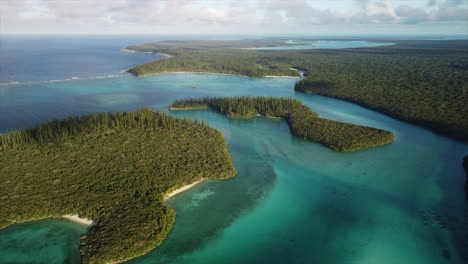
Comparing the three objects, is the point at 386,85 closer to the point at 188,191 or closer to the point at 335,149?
the point at 335,149

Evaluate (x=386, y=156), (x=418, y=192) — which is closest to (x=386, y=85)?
(x=386, y=156)

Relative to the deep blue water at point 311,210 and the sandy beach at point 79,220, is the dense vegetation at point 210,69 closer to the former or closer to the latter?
the deep blue water at point 311,210

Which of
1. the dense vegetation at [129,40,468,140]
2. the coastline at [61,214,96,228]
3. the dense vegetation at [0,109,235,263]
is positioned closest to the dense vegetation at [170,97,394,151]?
the dense vegetation at [129,40,468,140]

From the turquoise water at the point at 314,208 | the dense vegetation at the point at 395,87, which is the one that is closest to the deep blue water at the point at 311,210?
the turquoise water at the point at 314,208

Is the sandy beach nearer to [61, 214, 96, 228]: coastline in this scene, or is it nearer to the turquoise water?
[61, 214, 96, 228]: coastline

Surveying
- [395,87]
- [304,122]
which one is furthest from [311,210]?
[395,87]
